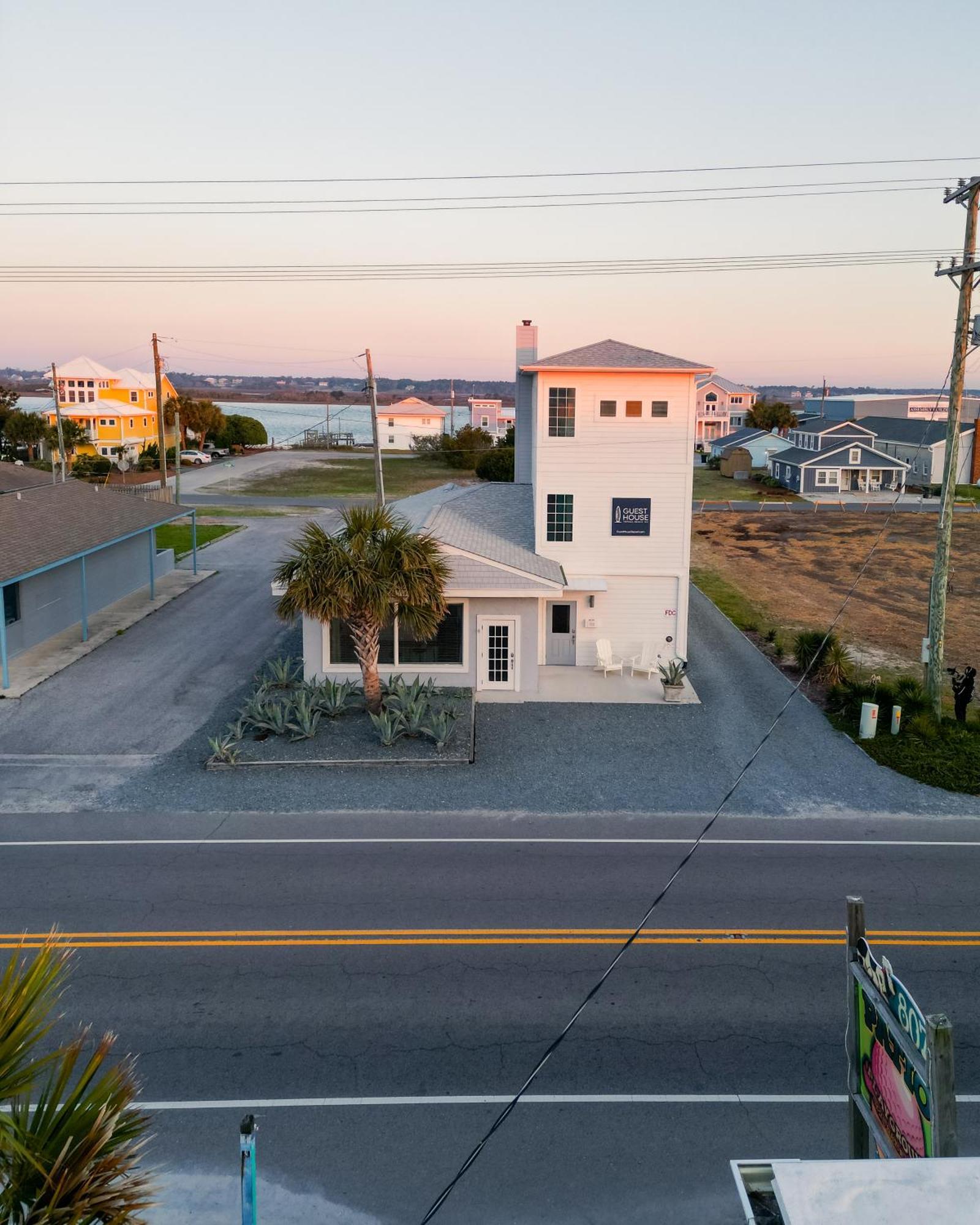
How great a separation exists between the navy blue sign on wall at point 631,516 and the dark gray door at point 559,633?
2.19 m

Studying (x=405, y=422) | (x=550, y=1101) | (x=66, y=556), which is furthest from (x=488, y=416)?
(x=550, y=1101)

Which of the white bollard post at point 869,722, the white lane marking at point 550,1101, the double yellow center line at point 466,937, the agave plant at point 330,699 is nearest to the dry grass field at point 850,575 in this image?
the white bollard post at point 869,722

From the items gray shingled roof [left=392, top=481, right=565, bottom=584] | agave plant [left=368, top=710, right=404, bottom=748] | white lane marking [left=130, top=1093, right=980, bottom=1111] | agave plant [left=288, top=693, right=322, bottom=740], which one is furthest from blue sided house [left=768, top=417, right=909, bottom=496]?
white lane marking [left=130, top=1093, right=980, bottom=1111]

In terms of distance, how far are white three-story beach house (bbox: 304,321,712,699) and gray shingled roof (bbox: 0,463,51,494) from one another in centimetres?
1799

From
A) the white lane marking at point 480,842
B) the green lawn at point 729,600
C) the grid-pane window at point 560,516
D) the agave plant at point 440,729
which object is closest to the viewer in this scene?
the white lane marking at point 480,842

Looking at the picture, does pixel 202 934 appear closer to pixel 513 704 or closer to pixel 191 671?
pixel 513 704

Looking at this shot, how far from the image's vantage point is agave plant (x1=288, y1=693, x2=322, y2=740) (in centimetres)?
1994

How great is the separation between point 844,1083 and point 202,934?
24.0 feet

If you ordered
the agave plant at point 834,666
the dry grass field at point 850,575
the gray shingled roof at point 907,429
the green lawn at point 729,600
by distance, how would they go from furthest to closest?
the gray shingled roof at point 907,429 < the green lawn at point 729,600 < the dry grass field at point 850,575 < the agave plant at point 834,666

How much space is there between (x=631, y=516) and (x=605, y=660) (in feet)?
11.3

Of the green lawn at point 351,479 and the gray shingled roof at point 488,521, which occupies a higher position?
the gray shingled roof at point 488,521

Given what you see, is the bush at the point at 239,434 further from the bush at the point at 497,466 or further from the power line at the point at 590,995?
the power line at the point at 590,995

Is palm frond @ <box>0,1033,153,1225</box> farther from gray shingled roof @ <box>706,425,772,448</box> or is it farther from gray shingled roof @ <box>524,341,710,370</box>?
gray shingled roof @ <box>706,425,772,448</box>

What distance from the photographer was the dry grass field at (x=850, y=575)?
31.6 m
